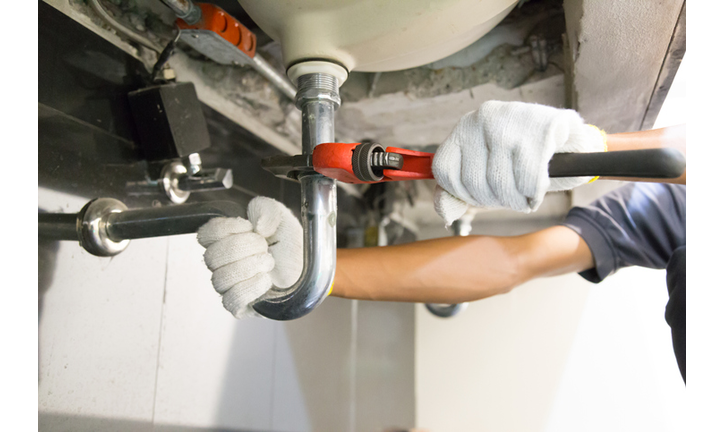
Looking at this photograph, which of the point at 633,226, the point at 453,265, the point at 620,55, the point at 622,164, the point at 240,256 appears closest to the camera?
the point at 622,164

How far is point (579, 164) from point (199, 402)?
2.28 ft

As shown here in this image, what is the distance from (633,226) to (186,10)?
0.76 m

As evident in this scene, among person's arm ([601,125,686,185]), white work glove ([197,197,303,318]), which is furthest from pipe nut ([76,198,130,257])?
person's arm ([601,125,686,185])

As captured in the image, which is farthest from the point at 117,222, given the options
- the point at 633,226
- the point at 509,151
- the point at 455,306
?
the point at 455,306

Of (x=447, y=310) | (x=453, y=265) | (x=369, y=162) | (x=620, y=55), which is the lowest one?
(x=447, y=310)

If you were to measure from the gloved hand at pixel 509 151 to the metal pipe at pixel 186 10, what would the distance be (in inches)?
14.1

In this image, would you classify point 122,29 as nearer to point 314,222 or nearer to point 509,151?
point 314,222

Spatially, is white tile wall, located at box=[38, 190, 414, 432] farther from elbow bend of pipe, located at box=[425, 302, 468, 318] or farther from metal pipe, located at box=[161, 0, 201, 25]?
elbow bend of pipe, located at box=[425, 302, 468, 318]

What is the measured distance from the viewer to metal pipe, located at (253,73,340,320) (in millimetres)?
404

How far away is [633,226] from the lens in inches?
28.2

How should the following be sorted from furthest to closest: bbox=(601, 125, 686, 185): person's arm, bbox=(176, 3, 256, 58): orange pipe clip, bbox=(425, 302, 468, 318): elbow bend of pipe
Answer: bbox=(425, 302, 468, 318): elbow bend of pipe < bbox=(176, 3, 256, 58): orange pipe clip < bbox=(601, 125, 686, 185): person's arm

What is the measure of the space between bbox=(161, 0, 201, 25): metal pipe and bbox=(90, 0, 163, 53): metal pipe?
0.30 feet
